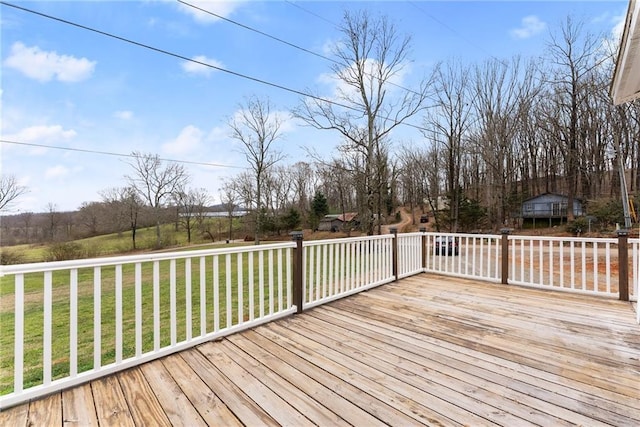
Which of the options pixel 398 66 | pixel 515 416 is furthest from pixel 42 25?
pixel 398 66

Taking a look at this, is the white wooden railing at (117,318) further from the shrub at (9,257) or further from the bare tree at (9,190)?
the bare tree at (9,190)

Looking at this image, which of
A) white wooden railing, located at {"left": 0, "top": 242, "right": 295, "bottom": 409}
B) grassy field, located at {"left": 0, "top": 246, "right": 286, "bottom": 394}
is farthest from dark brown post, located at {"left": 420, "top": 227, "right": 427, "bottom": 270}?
white wooden railing, located at {"left": 0, "top": 242, "right": 295, "bottom": 409}

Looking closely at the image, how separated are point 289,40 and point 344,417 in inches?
274

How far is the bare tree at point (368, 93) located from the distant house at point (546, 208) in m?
12.6

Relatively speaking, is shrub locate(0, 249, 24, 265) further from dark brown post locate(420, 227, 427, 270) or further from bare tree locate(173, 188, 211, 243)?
dark brown post locate(420, 227, 427, 270)

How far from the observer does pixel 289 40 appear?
21.1ft

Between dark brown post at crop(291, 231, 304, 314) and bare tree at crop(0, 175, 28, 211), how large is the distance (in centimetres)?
1287

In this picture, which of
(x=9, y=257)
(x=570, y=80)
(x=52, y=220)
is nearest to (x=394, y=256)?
(x=9, y=257)

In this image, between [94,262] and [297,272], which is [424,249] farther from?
[94,262]

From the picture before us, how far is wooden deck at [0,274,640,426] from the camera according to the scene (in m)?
1.51

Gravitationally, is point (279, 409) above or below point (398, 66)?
below

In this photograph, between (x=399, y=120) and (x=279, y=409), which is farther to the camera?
(x=399, y=120)

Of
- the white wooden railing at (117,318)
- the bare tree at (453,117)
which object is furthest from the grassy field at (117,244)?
the bare tree at (453,117)

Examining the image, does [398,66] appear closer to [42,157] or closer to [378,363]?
[378,363]
